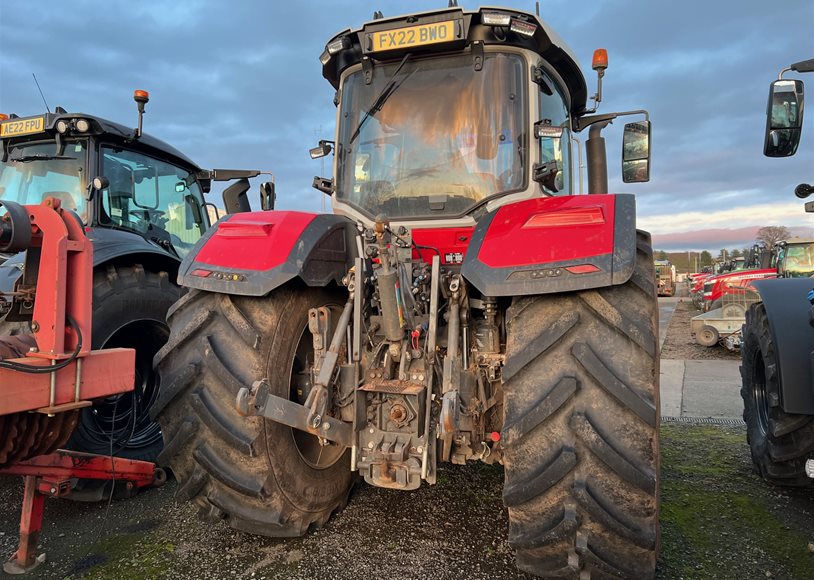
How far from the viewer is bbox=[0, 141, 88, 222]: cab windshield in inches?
161

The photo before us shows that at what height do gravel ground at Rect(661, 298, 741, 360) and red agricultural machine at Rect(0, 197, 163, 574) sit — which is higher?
red agricultural machine at Rect(0, 197, 163, 574)

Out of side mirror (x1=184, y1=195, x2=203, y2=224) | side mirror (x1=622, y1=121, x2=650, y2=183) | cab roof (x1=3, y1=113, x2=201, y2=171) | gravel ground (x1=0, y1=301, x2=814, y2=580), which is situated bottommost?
gravel ground (x1=0, y1=301, x2=814, y2=580)

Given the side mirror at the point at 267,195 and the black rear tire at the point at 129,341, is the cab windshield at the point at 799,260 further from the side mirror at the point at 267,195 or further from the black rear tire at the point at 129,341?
the black rear tire at the point at 129,341

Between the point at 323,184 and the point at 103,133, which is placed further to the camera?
the point at 103,133

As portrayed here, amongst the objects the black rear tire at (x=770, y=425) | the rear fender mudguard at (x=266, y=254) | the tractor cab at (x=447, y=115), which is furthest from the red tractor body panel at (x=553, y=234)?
the black rear tire at (x=770, y=425)

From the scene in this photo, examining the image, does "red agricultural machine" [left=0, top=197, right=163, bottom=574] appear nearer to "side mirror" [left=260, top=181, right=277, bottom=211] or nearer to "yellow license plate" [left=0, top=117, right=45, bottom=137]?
"side mirror" [left=260, top=181, right=277, bottom=211]

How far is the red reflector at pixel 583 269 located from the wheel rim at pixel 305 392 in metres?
1.25

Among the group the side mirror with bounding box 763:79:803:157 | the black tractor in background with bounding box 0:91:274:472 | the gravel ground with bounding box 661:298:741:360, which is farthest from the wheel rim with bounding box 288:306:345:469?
the gravel ground with bounding box 661:298:741:360

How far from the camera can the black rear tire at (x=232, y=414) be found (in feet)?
7.48

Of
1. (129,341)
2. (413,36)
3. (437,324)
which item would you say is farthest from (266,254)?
(129,341)

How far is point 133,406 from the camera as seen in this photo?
3666 millimetres

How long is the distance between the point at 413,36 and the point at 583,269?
1587 millimetres

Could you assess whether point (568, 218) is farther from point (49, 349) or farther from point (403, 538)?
point (49, 349)

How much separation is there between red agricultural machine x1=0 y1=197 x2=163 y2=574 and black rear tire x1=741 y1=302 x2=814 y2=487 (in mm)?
3476
